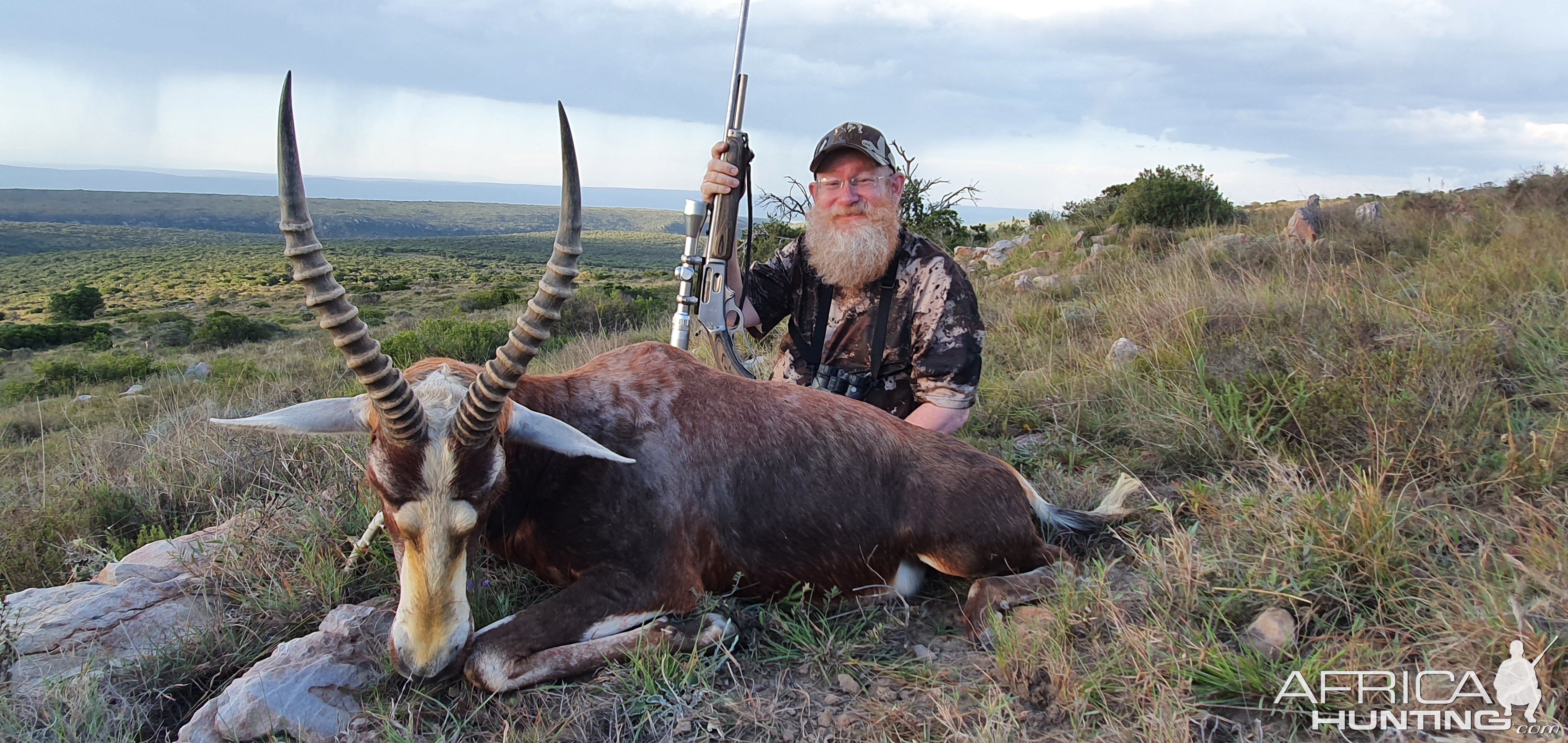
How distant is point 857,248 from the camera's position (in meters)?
5.48

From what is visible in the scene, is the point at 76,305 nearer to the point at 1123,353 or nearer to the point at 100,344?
the point at 100,344

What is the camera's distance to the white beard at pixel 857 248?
18.0ft

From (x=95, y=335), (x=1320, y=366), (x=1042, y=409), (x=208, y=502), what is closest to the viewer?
(x=1320, y=366)

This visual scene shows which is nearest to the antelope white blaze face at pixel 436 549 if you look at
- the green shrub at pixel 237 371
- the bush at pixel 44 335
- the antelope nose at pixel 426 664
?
the antelope nose at pixel 426 664

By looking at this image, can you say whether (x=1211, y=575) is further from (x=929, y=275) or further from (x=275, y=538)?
(x=275, y=538)

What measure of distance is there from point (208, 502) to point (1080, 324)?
296 inches

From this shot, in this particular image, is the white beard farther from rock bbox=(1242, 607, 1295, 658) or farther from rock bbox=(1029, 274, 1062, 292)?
rock bbox=(1029, 274, 1062, 292)

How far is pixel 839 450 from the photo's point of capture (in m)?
3.70

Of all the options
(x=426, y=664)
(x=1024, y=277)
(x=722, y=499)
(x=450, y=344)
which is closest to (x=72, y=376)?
(x=450, y=344)

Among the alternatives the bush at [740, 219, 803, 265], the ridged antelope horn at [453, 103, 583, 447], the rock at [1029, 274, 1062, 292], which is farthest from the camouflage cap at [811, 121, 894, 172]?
the bush at [740, 219, 803, 265]

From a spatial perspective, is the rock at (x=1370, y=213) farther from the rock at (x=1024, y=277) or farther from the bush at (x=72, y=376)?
the bush at (x=72, y=376)

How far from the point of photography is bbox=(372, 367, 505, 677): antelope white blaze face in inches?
110

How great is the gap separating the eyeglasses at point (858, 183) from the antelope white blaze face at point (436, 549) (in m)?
3.36

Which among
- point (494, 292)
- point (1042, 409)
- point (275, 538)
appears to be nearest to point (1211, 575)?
point (1042, 409)
